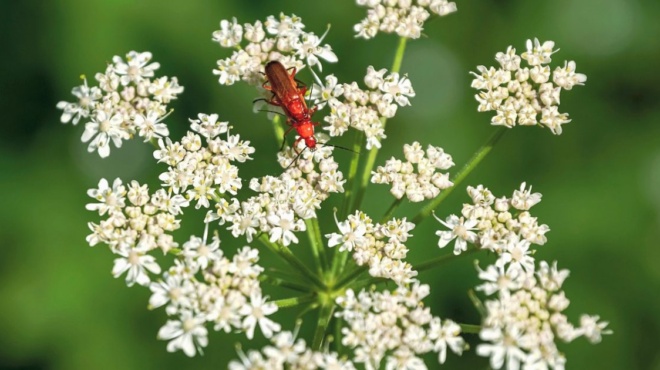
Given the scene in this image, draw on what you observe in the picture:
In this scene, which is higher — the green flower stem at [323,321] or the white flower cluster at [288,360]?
the green flower stem at [323,321]

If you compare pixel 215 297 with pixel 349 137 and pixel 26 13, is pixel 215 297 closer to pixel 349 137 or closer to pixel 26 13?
pixel 349 137

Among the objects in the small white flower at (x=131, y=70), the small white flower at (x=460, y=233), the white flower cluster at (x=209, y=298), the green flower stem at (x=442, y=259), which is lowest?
the white flower cluster at (x=209, y=298)

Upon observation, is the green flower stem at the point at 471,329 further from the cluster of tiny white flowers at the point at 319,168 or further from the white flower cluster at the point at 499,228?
the cluster of tiny white flowers at the point at 319,168

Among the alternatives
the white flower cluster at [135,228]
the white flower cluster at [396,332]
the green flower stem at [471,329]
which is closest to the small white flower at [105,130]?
the white flower cluster at [135,228]

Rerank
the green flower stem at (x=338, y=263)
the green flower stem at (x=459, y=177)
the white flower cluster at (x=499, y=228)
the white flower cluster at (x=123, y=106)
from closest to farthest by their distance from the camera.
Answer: the white flower cluster at (x=499, y=228) < the green flower stem at (x=459, y=177) < the green flower stem at (x=338, y=263) < the white flower cluster at (x=123, y=106)

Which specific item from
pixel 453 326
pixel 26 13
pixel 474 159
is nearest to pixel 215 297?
pixel 453 326

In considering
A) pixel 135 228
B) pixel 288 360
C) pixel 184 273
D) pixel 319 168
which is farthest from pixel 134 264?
pixel 319 168

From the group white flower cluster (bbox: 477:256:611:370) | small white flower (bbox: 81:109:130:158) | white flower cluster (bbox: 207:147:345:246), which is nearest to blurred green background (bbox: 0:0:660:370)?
small white flower (bbox: 81:109:130:158)
